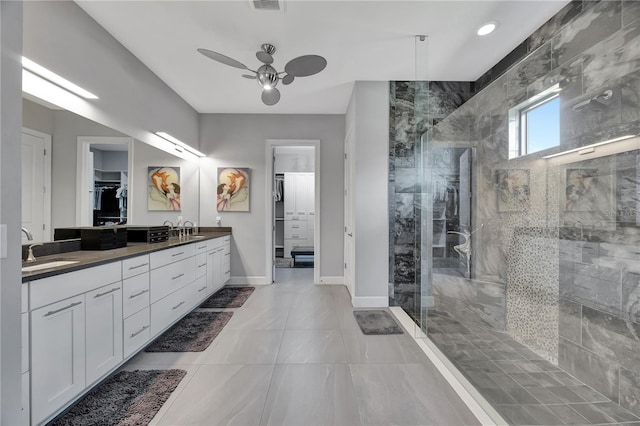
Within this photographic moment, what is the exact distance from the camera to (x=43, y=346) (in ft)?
4.54

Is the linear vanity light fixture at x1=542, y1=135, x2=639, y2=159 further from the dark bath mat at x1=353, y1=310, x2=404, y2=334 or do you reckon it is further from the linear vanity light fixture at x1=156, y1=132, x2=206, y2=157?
the linear vanity light fixture at x1=156, y1=132, x2=206, y2=157

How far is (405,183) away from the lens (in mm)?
3510

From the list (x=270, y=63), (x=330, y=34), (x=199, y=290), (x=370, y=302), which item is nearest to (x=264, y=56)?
(x=270, y=63)

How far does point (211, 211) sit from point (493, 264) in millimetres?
4052

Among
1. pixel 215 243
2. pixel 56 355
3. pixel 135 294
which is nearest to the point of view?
pixel 56 355

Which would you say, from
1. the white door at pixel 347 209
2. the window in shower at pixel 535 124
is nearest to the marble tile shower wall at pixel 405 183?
the white door at pixel 347 209

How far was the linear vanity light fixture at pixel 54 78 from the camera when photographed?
184 cm

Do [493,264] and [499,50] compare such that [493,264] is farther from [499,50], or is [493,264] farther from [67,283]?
[67,283]

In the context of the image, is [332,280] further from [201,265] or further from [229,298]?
[201,265]

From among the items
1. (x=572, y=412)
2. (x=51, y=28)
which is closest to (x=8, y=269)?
(x=51, y=28)

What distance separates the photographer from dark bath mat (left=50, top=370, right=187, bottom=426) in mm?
1561

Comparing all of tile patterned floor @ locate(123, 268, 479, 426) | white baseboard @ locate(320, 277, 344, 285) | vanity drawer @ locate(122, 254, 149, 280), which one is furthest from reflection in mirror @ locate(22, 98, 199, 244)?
white baseboard @ locate(320, 277, 344, 285)

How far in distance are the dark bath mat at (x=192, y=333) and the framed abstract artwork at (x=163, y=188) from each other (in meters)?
1.49

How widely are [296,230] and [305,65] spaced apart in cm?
505
